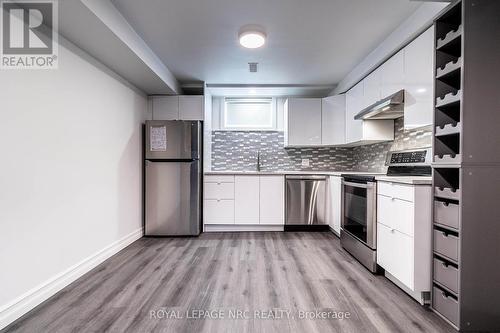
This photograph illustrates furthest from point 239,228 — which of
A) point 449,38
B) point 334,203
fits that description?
point 449,38

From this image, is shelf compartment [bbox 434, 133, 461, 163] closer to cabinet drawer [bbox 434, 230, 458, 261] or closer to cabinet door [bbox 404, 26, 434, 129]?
cabinet door [bbox 404, 26, 434, 129]

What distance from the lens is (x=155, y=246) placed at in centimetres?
291

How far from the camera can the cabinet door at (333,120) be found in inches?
142

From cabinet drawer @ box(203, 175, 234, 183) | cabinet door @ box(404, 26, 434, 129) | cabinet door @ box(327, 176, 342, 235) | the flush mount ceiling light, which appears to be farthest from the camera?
cabinet drawer @ box(203, 175, 234, 183)

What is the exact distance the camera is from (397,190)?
1836 mm

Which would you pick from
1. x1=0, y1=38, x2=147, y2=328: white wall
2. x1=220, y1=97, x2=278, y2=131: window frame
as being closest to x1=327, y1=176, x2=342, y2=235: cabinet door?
x1=220, y1=97, x2=278, y2=131: window frame

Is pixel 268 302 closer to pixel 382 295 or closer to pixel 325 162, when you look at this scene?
pixel 382 295

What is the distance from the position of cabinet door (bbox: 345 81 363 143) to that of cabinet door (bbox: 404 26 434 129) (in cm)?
91

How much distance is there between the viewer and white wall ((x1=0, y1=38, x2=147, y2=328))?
1512mm

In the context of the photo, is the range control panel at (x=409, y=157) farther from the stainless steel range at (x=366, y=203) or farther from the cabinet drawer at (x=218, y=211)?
the cabinet drawer at (x=218, y=211)

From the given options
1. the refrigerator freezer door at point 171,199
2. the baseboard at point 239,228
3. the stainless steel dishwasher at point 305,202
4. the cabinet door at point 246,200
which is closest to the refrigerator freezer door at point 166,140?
the refrigerator freezer door at point 171,199

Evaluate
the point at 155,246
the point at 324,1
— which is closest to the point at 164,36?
the point at 324,1

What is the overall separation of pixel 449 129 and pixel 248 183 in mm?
2455

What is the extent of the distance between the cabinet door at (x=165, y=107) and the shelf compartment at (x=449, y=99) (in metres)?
3.11
